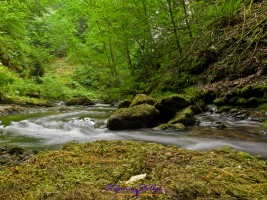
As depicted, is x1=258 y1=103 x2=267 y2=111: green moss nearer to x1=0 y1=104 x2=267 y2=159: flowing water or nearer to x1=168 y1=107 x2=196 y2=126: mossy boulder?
x1=0 y1=104 x2=267 y2=159: flowing water

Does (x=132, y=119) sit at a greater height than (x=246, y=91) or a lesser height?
lesser

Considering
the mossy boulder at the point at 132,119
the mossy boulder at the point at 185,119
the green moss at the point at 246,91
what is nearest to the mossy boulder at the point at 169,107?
the mossy boulder at the point at 185,119

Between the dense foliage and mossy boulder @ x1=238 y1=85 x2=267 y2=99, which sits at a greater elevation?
the dense foliage

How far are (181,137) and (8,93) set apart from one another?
33.8 ft

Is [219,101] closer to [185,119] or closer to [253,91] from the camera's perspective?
[253,91]

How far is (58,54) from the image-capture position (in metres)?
32.2

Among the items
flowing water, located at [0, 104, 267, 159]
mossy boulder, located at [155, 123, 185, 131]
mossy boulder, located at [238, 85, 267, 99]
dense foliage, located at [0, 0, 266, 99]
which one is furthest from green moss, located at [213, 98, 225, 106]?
mossy boulder, located at [155, 123, 185, 131]

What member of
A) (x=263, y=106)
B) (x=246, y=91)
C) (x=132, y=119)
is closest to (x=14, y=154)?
(x=132, y=119)

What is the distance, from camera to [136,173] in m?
2.14

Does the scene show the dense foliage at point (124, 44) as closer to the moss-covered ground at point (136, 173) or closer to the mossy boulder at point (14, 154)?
the mossy boulder at point (14, 154)

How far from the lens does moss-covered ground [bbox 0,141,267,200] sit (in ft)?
5.49

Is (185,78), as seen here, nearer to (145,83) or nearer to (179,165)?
(145,83)

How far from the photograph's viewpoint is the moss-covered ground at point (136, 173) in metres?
1.67

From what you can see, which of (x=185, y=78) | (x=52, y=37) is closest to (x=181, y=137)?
(x=185, y=78)
